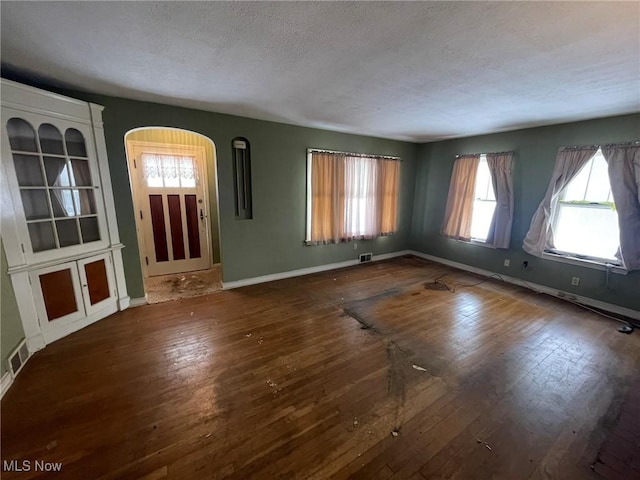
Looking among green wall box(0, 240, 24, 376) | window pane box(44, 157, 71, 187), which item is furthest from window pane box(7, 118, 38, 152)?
green wall box(0, 240, 24, 376)

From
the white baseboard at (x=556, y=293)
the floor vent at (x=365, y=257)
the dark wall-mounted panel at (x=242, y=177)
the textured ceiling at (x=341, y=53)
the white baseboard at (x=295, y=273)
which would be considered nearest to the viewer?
the textured ceiling at (x=341, y=53)

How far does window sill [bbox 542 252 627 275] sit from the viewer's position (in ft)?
10.7

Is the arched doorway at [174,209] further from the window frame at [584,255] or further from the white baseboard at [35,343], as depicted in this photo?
the window frame at [584,255]

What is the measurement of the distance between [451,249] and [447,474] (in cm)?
434

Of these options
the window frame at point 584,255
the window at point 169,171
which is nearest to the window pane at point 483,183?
the window frame at point 584,255

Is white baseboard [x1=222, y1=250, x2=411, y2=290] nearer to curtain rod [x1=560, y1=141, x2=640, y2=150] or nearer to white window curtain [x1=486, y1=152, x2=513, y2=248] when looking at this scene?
white window curtain [x1=486, y1=152, x2=513, y2=248]

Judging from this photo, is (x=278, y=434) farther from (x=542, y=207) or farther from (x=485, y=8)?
(x=542, y=207)

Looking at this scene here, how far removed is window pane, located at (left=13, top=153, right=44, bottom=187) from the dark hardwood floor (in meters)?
1.51

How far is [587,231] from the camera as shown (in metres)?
3.53

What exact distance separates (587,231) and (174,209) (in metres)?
6.12

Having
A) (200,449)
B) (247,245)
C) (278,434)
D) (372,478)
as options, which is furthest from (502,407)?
(247,245)

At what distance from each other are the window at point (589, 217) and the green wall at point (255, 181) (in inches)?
115

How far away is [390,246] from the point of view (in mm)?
5719

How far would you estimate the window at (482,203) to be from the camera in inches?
177
